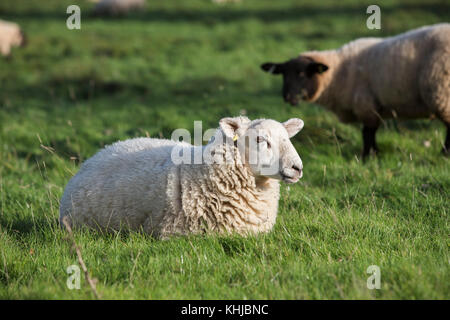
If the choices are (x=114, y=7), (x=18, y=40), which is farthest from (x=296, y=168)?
(x=114, y=7)

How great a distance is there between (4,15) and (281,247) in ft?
67.7

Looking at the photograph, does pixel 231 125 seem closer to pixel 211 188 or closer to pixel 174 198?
pixel 211 188

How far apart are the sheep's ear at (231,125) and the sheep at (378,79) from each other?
2.56 metres

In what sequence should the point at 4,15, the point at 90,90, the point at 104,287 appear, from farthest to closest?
the point at 4,15
the point at 90,90
the point at 104,287

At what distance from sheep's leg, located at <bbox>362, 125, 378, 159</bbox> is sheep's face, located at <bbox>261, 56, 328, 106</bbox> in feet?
3.88

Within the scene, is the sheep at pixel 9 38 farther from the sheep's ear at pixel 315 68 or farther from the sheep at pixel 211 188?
the sheep at pixel 211 188

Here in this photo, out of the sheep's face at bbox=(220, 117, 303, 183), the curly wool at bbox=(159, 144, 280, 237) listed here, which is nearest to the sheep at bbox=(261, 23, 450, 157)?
the sheep's face at bbox=(220, 117, 303, 183)

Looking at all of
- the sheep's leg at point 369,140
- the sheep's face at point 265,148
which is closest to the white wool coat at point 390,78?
the sheep's leg at point 369,140

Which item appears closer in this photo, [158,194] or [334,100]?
[158,194]

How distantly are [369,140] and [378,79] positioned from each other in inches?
35.8

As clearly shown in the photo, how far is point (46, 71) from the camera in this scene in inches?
490
